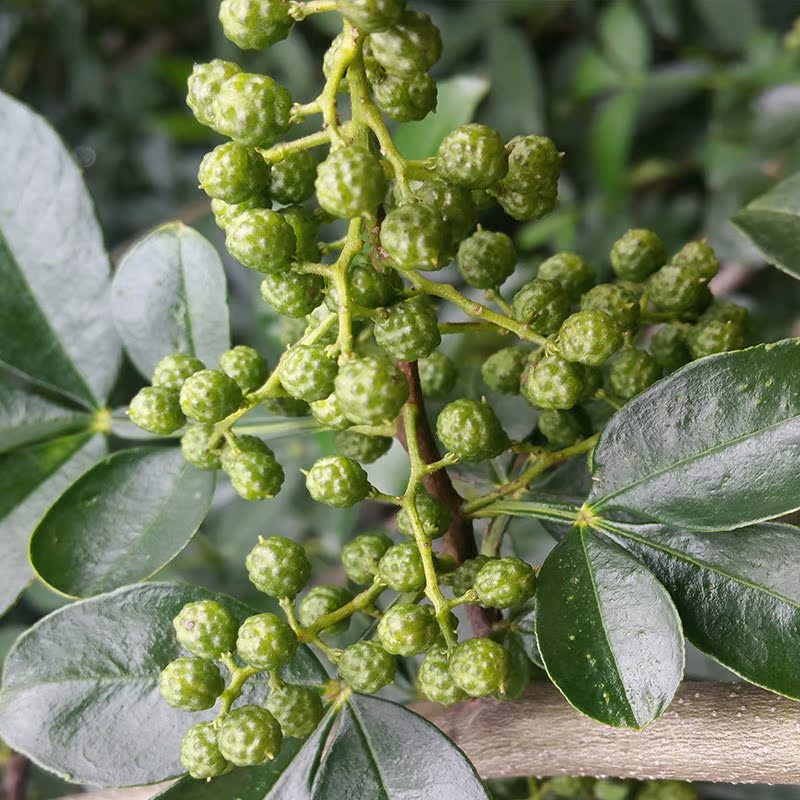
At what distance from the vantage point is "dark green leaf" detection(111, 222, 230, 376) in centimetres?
135

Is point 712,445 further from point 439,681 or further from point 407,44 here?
point 407,44

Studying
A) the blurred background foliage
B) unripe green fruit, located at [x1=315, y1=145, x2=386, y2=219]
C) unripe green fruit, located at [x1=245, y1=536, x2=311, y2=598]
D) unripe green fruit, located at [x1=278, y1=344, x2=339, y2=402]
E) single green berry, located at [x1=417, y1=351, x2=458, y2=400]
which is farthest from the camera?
the blurred background foliage

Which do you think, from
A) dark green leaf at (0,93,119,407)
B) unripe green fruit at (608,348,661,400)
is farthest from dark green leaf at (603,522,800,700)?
dark green leaf at (0,93,119,407)

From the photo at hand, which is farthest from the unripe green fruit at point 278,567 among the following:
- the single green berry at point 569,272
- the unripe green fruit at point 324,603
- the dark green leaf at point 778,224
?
the dark green leaf at point 778,224

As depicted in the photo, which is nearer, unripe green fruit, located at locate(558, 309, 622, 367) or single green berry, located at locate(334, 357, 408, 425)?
single green berry, located at locate(334, 357, 408, 425)

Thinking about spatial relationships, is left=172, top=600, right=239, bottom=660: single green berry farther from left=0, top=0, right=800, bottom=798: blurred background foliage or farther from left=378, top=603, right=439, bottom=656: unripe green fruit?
left=0, top=0, right=800, bottom=798: blurred background foliage

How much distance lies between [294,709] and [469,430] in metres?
0.35

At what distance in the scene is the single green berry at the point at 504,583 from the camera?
975 mm

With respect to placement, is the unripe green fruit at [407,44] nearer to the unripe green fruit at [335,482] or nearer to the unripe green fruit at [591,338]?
the unripe green fruit at [591,338]

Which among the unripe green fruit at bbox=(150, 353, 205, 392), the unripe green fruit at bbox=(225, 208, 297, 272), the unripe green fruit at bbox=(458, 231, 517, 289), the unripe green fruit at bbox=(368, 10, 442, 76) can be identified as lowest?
the unripe green fruit at bbox=(150, 353, 205, 392)

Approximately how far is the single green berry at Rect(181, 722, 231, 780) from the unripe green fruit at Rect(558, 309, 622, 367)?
1.75ft

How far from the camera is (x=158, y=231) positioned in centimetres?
135

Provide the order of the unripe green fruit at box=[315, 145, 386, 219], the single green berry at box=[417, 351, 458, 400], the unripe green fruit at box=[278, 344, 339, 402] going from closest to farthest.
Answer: the unripe green fruit at box=[315, 145, 386, 219]
the unripe green fruit at box=[278, 344, 339, 402]
the single green berry at box=[417, 351, 458, 400]

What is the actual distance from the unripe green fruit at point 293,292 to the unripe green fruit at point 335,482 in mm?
162
